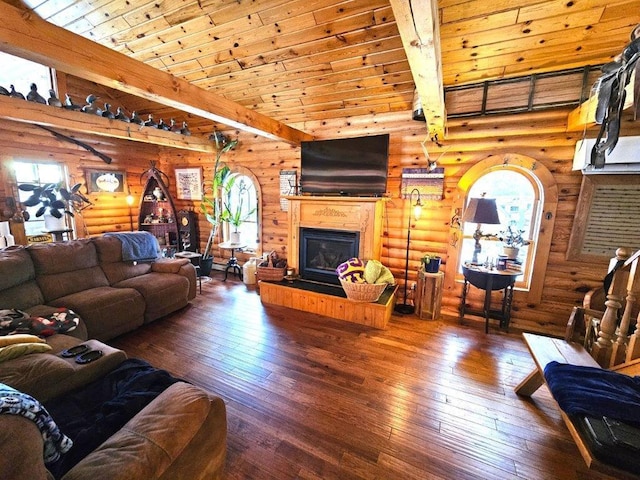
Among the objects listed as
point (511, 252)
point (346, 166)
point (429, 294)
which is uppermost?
point (346, 166)

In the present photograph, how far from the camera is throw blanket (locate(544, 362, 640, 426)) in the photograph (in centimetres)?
125

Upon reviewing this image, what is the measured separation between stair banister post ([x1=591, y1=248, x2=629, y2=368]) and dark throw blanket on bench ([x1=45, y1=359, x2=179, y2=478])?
9.57 ft

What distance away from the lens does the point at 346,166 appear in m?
3.52

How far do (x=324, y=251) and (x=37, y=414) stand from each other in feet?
10.2

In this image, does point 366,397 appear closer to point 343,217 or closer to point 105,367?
point 105,367

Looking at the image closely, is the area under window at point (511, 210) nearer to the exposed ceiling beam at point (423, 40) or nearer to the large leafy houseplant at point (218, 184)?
the exposed ceiling beam at point (423, 40)

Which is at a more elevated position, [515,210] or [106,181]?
[106,181]

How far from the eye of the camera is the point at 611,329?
6.22ft

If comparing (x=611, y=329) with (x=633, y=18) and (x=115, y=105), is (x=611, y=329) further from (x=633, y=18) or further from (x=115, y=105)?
(x=115, y=105)

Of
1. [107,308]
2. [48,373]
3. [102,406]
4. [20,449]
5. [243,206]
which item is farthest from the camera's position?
[243,206]

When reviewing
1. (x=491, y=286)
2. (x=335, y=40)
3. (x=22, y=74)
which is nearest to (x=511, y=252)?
(x=491, y=286)

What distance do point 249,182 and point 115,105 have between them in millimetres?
2739

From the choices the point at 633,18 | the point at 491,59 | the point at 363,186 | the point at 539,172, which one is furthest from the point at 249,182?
the point at 633,18

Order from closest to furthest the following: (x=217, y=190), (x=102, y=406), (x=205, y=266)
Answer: (x=102, y=406) < (x=205, y=266) < (x=217, y=190)
